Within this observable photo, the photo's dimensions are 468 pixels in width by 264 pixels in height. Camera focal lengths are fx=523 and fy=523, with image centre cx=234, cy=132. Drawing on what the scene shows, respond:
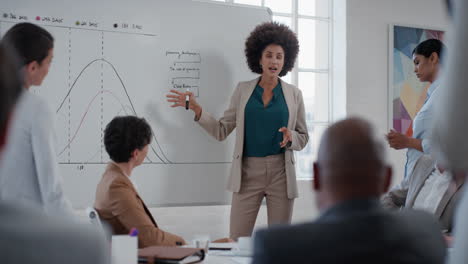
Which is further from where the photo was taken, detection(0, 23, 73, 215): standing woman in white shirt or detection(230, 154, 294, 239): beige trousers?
detection(230, 154, 294, 239): beige trousers

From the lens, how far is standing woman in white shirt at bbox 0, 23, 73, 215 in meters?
1.91

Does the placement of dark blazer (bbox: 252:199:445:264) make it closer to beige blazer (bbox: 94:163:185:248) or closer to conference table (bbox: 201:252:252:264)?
conference table (bbox: 201:252:252:264)

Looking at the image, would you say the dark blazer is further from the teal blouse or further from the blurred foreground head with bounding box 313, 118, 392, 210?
the teal blouse

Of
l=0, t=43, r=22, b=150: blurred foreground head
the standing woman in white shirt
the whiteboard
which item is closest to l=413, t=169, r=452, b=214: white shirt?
the whiteboard

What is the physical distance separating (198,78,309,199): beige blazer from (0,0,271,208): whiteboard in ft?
0.43

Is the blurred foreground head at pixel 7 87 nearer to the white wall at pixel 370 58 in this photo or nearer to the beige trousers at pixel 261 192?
the beige trousers at pixel 261 192

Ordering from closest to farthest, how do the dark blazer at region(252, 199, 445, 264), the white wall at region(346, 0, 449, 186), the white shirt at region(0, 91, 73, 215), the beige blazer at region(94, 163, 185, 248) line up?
the dark blazer at region(252, 199, 445, 264), the white shirt at region(0, 91, 73, 215), the beige blazer at region(94, 163, 185, 248), the white wall at region(346, 0, 449, 186)

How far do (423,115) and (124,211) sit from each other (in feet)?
5.89

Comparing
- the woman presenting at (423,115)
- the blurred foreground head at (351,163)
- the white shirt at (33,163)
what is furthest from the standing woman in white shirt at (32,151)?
the woman presenting at (423,115)

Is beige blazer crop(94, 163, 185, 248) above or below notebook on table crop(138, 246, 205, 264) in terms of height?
above

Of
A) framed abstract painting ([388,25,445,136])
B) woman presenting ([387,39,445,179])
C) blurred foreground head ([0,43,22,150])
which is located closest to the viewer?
blurred foreground head ([0,43,22,150])

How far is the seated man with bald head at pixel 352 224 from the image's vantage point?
2.87ft

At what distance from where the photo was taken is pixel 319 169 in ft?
3.30

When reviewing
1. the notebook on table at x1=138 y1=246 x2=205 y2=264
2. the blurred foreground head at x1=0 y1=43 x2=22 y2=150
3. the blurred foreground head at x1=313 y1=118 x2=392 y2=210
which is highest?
the blurred foreground head at x1=0 y1=43 x2=22 y2=150
